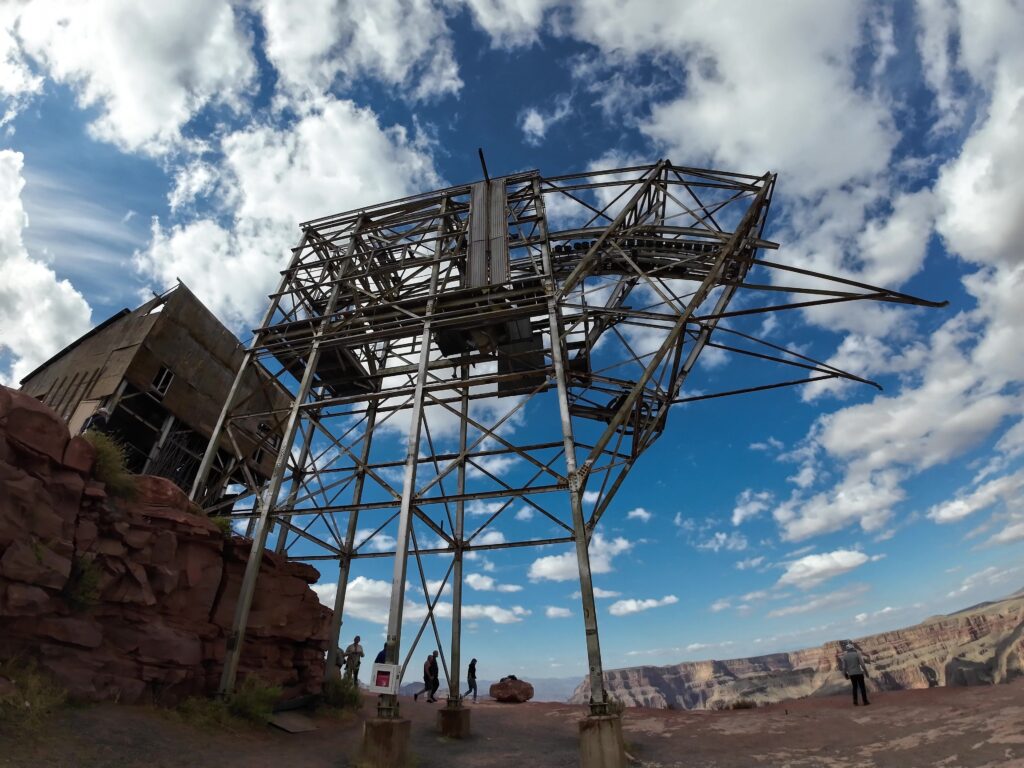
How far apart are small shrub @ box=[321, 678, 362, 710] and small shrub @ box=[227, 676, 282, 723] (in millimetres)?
2511

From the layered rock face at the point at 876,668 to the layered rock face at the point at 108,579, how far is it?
10573 millimetres

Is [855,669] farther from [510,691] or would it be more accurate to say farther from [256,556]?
[256,556]

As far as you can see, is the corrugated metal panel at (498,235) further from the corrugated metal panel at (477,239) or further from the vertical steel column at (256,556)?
the vertical steel column at (256,556)

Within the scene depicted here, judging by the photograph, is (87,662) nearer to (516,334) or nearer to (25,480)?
(25,480)

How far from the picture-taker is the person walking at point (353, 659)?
50.1 ft

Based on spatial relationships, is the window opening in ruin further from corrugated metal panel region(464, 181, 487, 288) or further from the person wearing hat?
corrugated metal panel region(464, 181, 487, 288)

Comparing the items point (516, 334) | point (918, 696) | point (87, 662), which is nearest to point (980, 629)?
point (918, 696)

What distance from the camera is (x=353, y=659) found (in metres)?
15.8

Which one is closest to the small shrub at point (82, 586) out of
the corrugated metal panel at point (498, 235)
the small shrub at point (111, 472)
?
the small shrub at point (111, 472)

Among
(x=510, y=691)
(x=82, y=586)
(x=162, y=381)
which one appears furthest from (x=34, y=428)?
(x=510, y=691)

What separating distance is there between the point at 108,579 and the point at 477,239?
1114 centimetres

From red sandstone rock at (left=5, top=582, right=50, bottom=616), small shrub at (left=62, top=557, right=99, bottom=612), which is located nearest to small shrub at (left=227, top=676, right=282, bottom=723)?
small shrub at (left=62, top=557, right=99, bottom=612)

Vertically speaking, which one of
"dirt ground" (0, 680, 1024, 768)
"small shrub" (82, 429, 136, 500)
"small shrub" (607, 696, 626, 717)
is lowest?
"dirt ground" (0, 680, 1024, 768)

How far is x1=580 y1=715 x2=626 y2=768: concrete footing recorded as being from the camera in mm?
7602
